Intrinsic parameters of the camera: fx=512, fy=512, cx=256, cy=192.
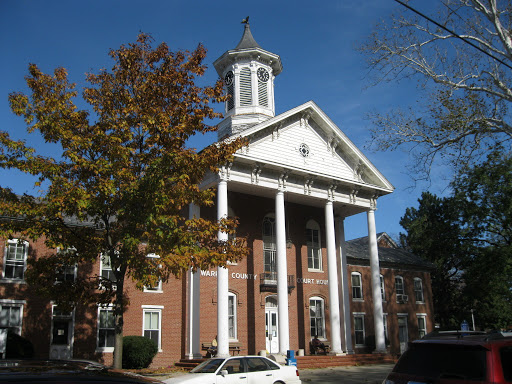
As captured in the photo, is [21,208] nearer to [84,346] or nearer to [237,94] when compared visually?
[84,346]

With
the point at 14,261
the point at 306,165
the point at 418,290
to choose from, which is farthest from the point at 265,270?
the point at 418,290

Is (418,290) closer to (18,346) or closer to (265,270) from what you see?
(265,270)

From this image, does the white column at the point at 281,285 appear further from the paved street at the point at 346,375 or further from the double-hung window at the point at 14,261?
the double-hung window at the point at 14,261

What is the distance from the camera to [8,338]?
2131 cm

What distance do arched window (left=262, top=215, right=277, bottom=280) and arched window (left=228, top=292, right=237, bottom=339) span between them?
2475 millimetres

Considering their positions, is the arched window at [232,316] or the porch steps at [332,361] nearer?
the porch steps at [332,361]

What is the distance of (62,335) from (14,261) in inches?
158

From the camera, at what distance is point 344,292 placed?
3067cm

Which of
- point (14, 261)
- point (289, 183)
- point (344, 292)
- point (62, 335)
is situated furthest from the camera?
point (344, 292)

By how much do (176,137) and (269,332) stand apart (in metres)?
15.5

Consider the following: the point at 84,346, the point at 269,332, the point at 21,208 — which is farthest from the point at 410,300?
the point at 21,208

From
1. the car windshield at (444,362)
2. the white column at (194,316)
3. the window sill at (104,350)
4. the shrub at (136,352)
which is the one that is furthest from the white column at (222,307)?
the car windshield at (444,362)

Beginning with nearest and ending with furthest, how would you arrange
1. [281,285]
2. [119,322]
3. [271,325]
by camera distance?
[119,322] < [281,285] < [271,325]

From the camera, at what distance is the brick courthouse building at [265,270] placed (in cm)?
2356
